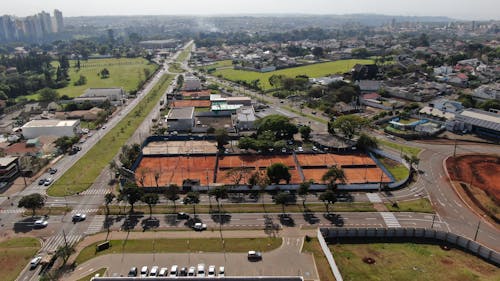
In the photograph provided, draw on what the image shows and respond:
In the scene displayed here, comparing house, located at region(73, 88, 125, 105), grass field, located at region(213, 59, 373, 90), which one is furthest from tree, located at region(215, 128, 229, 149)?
grass field, located at region(213, 59, 373, 90)

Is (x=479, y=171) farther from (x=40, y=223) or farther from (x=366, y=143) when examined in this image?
(x=40, y=223)

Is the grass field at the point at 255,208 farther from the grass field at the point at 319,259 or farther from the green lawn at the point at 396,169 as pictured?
the green lawn at the point at 396,169

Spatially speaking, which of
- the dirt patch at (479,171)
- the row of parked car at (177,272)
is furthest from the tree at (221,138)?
the dirt patch at (479,171)

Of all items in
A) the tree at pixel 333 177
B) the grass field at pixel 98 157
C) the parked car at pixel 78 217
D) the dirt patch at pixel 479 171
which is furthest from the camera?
the grass field at pixel 98 157

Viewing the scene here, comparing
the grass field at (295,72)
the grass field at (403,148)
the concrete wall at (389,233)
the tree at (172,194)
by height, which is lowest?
the concrete wall at (389,233)

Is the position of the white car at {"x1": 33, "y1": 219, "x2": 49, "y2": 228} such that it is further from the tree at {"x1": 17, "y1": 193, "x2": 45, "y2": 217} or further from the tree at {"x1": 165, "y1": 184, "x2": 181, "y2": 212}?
the tree at {"x1": 165, "y1": 184, "x2": 181, "y2": 212}

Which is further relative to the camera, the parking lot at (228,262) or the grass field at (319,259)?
the parking lot at (228,262)

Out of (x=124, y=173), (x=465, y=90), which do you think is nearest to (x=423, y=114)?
(x=465, y=90)

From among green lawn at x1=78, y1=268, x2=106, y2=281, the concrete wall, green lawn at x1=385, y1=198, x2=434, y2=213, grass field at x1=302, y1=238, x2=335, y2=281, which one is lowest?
green lawn at x1=78, y1=268, x2=106, y2=281
